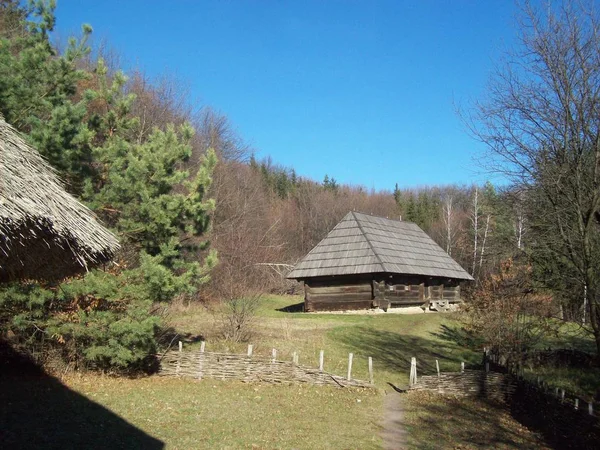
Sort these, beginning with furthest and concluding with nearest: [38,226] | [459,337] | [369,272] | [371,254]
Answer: [371,254] < [369,272] < [459,337] < [38,226]

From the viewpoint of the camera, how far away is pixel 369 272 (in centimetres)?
2322

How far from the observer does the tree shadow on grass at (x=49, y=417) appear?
6.92 m

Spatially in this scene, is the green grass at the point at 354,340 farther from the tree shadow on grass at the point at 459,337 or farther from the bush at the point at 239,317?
the bush at the point at 239,317

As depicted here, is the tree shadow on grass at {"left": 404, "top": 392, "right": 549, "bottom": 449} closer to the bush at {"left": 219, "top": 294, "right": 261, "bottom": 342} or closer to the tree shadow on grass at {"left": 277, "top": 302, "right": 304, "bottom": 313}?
the bush at {"left": 219, "top": 294, "right": 261, "bottom": 342}

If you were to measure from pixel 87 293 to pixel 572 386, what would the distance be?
12.4 metres

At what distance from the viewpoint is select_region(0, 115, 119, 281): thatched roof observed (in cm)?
402

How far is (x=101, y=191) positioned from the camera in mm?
11180

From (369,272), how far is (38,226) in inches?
783

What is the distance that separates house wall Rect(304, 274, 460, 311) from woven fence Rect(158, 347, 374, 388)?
39.6ft

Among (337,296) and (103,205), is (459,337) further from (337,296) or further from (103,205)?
(103,205)

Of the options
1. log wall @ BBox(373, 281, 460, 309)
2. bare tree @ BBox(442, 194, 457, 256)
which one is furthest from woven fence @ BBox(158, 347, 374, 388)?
bare tree @ BBox(442, 194, 457, 256)

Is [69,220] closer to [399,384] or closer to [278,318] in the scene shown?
[399,384]

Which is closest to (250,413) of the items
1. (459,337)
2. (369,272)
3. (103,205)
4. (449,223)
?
(103,205)

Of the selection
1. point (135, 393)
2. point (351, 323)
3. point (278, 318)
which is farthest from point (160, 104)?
point (135, 393)
